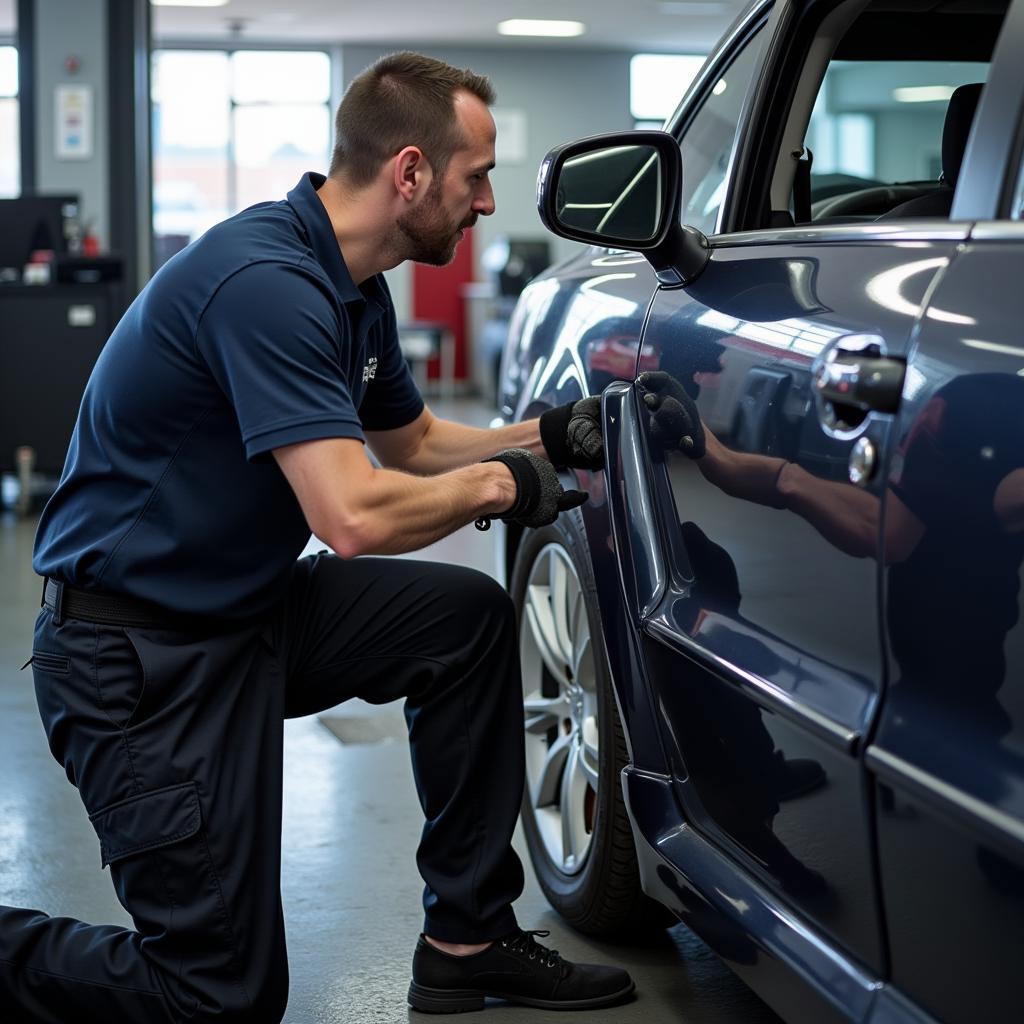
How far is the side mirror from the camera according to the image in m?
1.77

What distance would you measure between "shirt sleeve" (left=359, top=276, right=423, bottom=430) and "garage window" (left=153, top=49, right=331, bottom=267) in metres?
14.3

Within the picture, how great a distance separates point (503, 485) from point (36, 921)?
0.86 meters

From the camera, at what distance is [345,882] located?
2.59 metres

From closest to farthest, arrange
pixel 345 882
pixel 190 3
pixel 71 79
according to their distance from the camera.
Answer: pixel 345 882, pixel 71 79, pixel 190 3

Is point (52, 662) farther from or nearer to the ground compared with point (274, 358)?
nearer to the ground

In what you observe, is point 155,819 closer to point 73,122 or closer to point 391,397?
point 391,397

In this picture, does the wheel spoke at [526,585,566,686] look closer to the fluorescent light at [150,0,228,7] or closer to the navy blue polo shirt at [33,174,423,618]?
the navy blue polo shirt at [33,174,423,618]

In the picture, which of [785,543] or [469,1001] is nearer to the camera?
[785,543]

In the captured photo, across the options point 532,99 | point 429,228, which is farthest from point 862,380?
point 532,99

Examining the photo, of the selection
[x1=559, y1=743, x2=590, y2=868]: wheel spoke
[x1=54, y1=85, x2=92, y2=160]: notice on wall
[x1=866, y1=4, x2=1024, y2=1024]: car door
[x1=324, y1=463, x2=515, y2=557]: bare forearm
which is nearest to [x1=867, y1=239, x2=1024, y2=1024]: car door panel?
[x1=866, y1=4, x2=1024, y2=1024]: car door

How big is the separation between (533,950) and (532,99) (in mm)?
15191

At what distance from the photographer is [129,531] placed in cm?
189

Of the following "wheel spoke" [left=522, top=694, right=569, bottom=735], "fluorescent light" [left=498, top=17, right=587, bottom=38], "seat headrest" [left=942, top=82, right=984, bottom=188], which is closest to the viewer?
"seat headrest" [left=942, top=82, right=984, bottom=188]

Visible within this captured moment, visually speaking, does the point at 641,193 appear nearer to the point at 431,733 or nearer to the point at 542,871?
the point at 431,733
